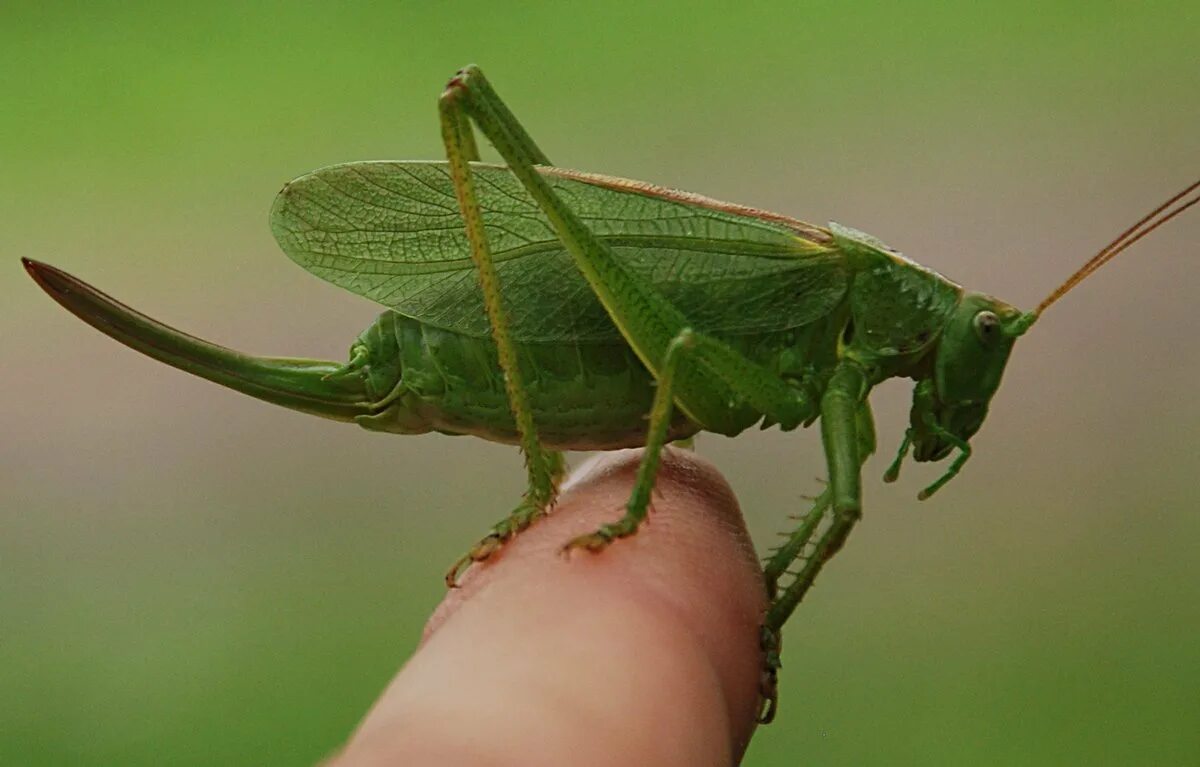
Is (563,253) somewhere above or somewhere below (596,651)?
above

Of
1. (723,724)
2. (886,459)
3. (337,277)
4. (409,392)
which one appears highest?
(337,277)

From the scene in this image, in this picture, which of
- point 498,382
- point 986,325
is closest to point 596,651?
point 498,382

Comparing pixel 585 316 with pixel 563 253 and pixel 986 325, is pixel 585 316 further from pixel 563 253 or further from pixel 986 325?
pixel 986 325

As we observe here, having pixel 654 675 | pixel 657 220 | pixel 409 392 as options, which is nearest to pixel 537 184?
pixel 657 220

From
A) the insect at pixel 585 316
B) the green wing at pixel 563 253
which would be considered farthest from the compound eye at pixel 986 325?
the green wing at pixel 563 253

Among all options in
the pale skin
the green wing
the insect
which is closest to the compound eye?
the insect

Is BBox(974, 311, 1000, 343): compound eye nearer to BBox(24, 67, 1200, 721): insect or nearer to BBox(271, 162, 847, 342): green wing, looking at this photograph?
BBox(24, 67, 1200, 721): insect

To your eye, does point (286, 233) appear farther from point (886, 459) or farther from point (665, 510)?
point (886, 459)
